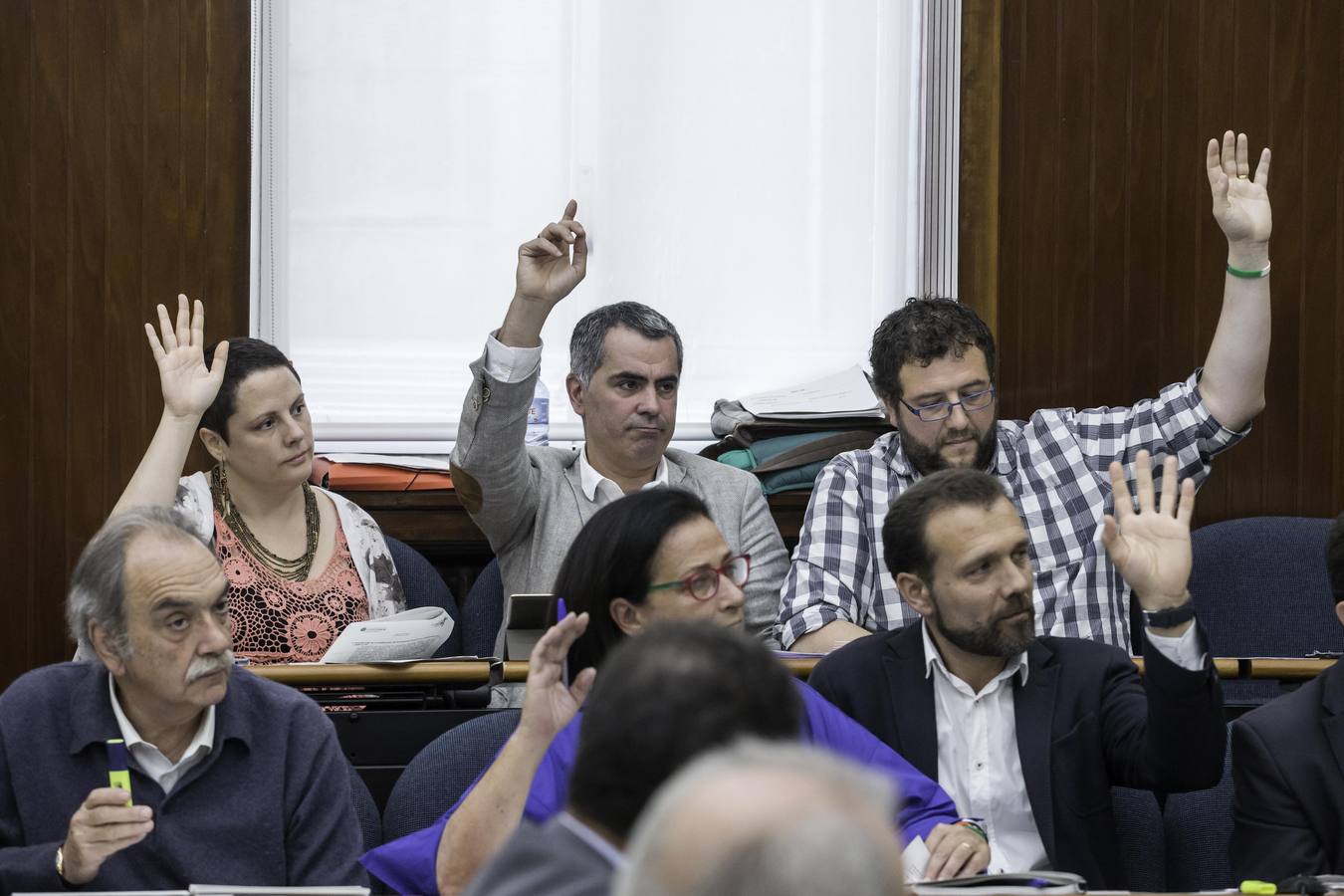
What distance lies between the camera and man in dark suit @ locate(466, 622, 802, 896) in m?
1.17

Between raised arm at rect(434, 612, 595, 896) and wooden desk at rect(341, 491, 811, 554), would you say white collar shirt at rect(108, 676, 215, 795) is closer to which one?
raised arm at rect(434, 612, 595, 896)

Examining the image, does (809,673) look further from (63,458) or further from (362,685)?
(63,458)

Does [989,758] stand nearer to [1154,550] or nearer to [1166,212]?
[1154,550]

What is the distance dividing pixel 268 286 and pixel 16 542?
32.6 inches

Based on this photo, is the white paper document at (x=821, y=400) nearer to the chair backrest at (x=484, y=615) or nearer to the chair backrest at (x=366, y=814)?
the chair backrest at (x=484, y=615)

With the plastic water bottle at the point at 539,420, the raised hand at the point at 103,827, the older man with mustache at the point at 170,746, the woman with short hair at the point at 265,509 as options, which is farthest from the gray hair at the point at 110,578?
the plastic water bottle at the point at 539,420

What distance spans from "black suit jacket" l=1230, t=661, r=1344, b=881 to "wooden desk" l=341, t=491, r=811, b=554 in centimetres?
159

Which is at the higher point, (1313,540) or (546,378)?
(546,378)

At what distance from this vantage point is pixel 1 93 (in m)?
3.68

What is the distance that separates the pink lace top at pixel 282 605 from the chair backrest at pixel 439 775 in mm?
803

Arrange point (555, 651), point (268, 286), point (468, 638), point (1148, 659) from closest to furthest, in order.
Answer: point (555, 651) → point (1148, 659) → point (468, 638) → point (268, 286)

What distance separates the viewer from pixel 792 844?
2.90ft

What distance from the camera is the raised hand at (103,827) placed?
1.99m

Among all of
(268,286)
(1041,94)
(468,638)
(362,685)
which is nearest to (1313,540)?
(1041,94)
